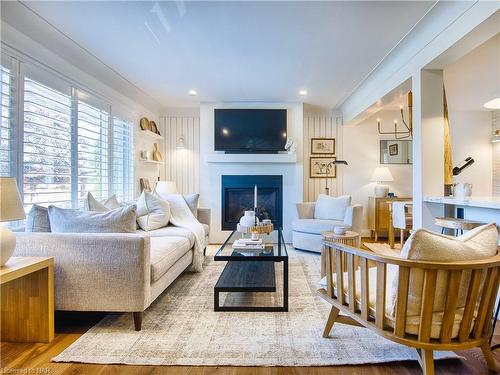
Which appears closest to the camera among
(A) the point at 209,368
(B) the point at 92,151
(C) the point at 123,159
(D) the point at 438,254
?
(D) the point at 438,254

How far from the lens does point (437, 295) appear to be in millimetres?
1255

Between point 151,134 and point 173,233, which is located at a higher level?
point 151,134

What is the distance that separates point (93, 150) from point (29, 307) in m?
2.07

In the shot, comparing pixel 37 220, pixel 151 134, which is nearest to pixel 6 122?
pixel 37 220

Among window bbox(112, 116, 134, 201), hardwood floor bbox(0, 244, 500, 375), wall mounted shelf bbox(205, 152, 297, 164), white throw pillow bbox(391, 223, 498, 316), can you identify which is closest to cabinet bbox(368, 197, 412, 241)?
wall mounted shelf bbox(205, 152, 297, 164)

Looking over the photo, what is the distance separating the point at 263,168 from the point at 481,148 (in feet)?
14.0

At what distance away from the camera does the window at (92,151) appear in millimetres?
3161

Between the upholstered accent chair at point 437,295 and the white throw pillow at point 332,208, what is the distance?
287 cm

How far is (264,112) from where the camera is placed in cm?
474

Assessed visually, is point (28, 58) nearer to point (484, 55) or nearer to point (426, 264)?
point (426, 264)

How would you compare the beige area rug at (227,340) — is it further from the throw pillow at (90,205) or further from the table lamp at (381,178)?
the table lamp at (381,178)

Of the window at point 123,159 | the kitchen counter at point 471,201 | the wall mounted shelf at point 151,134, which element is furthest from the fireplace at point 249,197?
the kitchen counter at point 471,201

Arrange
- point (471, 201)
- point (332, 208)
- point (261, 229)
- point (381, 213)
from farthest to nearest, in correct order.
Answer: point (381, 213)
point (332, 208)
point (261, 229)
point (471, 201)

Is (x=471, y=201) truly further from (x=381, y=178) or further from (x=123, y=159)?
(x=123, y=159)
